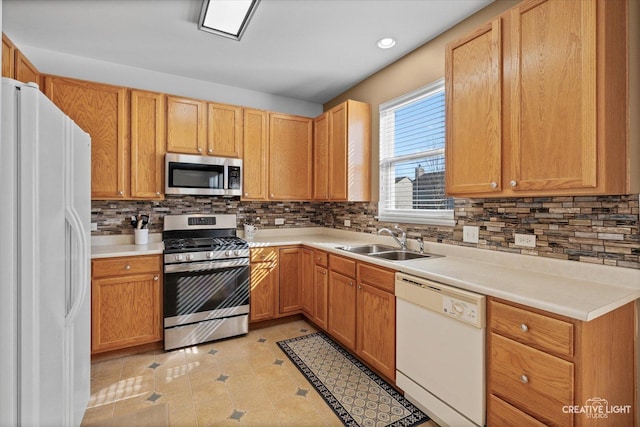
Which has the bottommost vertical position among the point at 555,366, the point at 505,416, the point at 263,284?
the point at 505,416

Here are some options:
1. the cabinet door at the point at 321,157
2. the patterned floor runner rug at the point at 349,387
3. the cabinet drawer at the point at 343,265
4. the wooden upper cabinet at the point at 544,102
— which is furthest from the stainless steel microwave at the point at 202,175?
the wooden upper cabinet at the point at 544,102

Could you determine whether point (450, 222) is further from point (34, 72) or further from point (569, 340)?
point (34, 72)

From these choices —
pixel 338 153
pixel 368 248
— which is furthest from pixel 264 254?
pixel 338 153

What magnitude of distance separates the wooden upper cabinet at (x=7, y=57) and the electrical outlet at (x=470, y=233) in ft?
11.1

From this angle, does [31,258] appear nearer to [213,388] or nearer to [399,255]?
[213,388]

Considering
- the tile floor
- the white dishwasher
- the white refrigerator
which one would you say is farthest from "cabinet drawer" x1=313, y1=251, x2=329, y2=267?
the white refrigerator

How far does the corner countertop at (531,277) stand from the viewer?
4.38 feet

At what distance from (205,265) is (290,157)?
162 cm

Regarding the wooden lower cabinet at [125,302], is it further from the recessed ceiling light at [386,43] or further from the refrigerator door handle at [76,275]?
the recessed ceiling light at [386,43]

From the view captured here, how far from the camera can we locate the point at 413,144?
9.46ft

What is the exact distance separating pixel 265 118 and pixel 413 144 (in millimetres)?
1715

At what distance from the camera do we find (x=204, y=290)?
2.89 metres

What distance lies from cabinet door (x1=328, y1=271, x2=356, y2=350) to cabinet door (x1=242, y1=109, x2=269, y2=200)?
4.42ft

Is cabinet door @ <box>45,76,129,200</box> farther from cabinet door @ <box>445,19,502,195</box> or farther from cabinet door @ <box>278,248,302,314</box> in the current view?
cabinet door @ <box>445,19,502,195</box>
